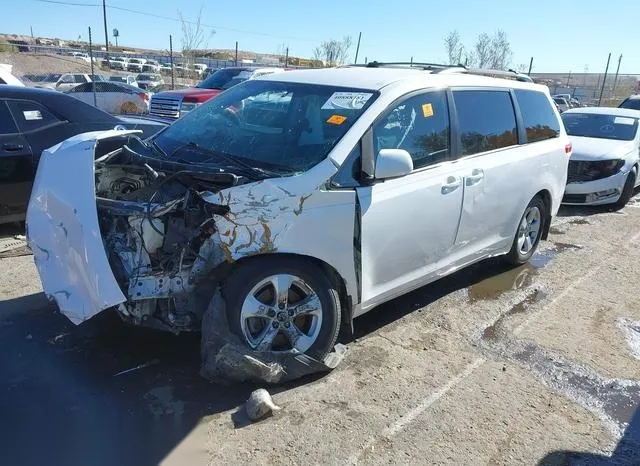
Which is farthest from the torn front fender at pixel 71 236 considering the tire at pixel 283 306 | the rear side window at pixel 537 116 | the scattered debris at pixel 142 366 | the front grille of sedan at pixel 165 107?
the front grille of sedan at pixel 165 107

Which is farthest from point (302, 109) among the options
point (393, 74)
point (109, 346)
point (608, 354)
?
point (608, 354)

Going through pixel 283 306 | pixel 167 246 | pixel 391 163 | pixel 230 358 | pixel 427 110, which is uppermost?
pixel 427 110

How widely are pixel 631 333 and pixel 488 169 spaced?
177 cm

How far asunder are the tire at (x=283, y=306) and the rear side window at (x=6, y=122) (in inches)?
150

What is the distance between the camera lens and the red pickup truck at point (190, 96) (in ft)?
40.0

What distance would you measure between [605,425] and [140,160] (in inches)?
134

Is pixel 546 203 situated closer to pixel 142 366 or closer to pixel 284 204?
pixel 284 204

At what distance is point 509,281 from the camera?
5.79 meters

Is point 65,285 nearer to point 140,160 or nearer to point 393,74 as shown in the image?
point 140,160

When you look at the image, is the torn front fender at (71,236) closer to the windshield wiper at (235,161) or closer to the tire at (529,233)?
the windshield wiper at (235,161)

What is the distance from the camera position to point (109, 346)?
4.01 m

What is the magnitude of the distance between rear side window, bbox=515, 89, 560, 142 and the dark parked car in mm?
3834

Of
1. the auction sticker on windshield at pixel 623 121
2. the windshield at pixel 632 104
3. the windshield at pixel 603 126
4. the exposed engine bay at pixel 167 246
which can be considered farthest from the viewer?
the windshield at pixel 632 104

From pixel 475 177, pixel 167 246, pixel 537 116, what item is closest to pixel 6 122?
pixel 167 246
